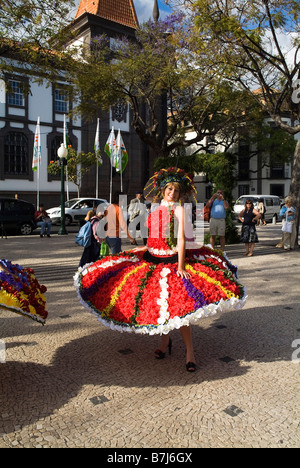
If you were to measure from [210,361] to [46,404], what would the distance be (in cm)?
176

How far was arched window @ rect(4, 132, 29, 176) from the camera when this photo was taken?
2873cm

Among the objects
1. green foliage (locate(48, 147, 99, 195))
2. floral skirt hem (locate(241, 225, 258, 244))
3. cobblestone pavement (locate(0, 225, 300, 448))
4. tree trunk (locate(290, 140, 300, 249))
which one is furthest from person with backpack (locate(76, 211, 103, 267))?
green foliage (locate(48, 147, 99, 195))

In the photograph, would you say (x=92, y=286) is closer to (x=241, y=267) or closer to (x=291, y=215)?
(x=241, y=267)

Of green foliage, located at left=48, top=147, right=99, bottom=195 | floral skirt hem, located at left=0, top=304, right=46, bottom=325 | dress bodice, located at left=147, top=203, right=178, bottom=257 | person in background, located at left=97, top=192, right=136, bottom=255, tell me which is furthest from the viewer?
green foliage, located at left=48, top=147, right=99, bottom=195

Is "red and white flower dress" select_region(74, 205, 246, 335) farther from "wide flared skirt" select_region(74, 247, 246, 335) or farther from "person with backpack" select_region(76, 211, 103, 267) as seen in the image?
"person with backpack" select_region(76, 211, 103, 267)

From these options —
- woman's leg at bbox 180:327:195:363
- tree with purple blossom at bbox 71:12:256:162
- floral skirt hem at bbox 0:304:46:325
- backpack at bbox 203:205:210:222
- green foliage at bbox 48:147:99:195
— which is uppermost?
tree with purple blossom at bbox 71:12:256:162

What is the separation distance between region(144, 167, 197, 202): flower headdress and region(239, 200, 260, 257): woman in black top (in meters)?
6.76

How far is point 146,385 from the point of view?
3643 mm

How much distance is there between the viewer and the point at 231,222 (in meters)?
14.0

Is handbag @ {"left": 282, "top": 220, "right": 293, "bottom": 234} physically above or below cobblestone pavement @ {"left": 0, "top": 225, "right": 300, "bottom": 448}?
above

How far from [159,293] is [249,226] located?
312 inches

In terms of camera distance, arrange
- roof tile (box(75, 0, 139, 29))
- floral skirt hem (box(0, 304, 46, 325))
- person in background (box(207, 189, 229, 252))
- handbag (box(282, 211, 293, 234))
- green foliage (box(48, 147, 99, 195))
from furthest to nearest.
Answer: roof tile (box(75, 0, 139, 29)) → green foliage (box(48, 147, 99, 195)) → handbag (box(282, 211, 293, 234)) → person in background (box(207, 189, 229, 252)) → floral skirt hem (box(0, 304, 46, 325))

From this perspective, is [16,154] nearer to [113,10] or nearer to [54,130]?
[54,130]

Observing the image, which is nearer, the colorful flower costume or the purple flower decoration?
the colorful flower costume
